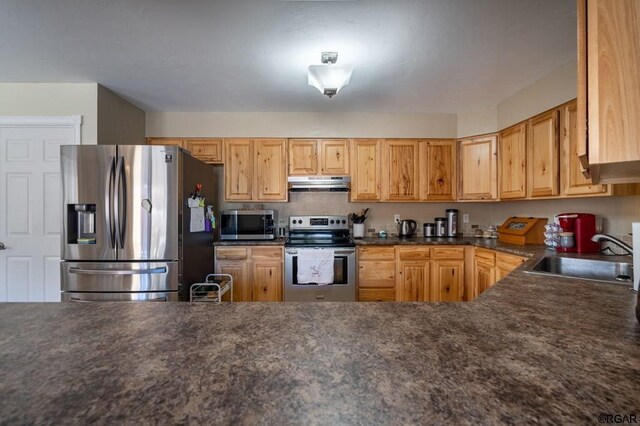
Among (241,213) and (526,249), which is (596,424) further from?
(241,213)

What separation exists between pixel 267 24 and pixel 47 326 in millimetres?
1895

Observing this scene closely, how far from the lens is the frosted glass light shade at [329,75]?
2.13 m

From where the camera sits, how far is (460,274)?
3.13 meters

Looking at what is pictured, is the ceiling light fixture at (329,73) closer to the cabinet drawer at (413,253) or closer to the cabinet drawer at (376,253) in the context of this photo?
the cabinet drawer at (376,253)

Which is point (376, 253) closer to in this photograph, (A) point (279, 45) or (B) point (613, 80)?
(A) point (279, 45)

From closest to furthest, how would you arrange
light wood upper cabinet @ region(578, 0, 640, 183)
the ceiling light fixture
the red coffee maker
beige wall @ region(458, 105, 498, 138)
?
light wood upper cabinet @ region(578, 0, 640, 183), the ceiling light fixture, the red coffee maker, beige wall @ region(458, 105, 498, 138)

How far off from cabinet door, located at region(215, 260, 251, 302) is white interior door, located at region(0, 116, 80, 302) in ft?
4.79

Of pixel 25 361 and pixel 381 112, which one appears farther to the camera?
pixel 381 112

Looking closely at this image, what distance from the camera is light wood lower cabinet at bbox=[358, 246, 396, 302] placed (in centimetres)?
310

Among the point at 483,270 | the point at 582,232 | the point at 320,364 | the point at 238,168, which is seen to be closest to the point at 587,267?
the point at 582,232

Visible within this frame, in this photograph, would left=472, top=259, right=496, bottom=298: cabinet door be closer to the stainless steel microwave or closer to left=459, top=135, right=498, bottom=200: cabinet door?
left=459, top=135, right=498, bottom=200: cabinet door

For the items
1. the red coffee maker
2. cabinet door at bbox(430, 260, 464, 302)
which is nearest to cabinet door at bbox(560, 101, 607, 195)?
the red coffee maker

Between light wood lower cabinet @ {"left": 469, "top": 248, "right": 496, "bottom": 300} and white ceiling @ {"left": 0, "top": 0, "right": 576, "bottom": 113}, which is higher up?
white ceiling @ {"left": 0, "top": 0, "right": 576, "bottom": 113}

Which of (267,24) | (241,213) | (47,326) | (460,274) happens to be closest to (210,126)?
(241,213)
